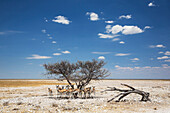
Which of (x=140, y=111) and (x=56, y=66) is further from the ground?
(x=56, y=66)

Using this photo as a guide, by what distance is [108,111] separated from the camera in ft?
46.5

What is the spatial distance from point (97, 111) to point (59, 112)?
9.64 ft

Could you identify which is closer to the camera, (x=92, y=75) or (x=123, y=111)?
(x=123, y=111)

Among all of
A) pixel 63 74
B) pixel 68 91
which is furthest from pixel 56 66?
pixel 68 91

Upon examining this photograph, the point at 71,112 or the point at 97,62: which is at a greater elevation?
the point at 97,62

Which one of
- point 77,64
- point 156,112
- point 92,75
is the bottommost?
point 156,112

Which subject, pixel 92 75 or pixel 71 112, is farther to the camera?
pixel 92 75

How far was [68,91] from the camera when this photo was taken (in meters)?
23.4

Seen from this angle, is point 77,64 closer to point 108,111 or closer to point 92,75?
point 92,75

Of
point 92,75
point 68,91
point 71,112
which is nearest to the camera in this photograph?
point 71,112

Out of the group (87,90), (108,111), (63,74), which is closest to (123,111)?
(108,111)

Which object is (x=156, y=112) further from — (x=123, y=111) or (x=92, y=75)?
(x=92, y=75)

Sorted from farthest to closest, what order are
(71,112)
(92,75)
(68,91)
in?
(92,75), (68,91), (71,112)

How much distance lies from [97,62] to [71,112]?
12612mm
